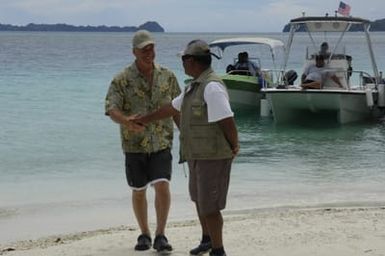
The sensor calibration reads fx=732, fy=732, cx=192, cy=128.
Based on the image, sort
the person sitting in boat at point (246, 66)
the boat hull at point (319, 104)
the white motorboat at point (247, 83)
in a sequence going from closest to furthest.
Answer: the boat hull at point (319, 104) → the white motorboat at point (247, 83) → the person sitting in boat at point (246, 66)

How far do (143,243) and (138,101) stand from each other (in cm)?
112

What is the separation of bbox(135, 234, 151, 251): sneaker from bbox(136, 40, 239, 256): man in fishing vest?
0.88m

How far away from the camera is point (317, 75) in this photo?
17.8 m

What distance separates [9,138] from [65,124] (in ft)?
9.48

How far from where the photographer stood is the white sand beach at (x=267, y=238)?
5.67 metres

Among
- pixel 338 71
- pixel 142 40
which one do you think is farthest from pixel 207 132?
pixel 338 71

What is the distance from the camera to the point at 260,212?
8.25 m

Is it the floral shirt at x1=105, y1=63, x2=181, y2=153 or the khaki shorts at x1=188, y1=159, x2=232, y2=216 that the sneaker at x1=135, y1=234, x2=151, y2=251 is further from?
the khaki shorts at x1=188, y1=159, x2=232, y2=216

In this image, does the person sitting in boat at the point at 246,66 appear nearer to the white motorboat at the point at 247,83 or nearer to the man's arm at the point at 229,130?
the white motorboat at the point at 247,83

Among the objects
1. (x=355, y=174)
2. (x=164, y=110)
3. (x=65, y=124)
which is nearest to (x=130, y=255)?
(x=164, y=110)

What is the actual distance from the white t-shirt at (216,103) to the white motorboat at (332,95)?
493 inches

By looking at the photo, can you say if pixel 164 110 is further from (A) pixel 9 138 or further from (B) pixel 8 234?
(A) pixel 9 138

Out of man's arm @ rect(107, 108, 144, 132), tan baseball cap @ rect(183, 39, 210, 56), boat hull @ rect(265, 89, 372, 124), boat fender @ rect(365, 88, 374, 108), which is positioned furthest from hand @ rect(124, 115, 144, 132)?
boat fender @ rect(365, 88, 374, 108)

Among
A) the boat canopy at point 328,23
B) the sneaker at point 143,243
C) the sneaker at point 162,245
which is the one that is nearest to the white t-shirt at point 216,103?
the sneaker at point 162,245
